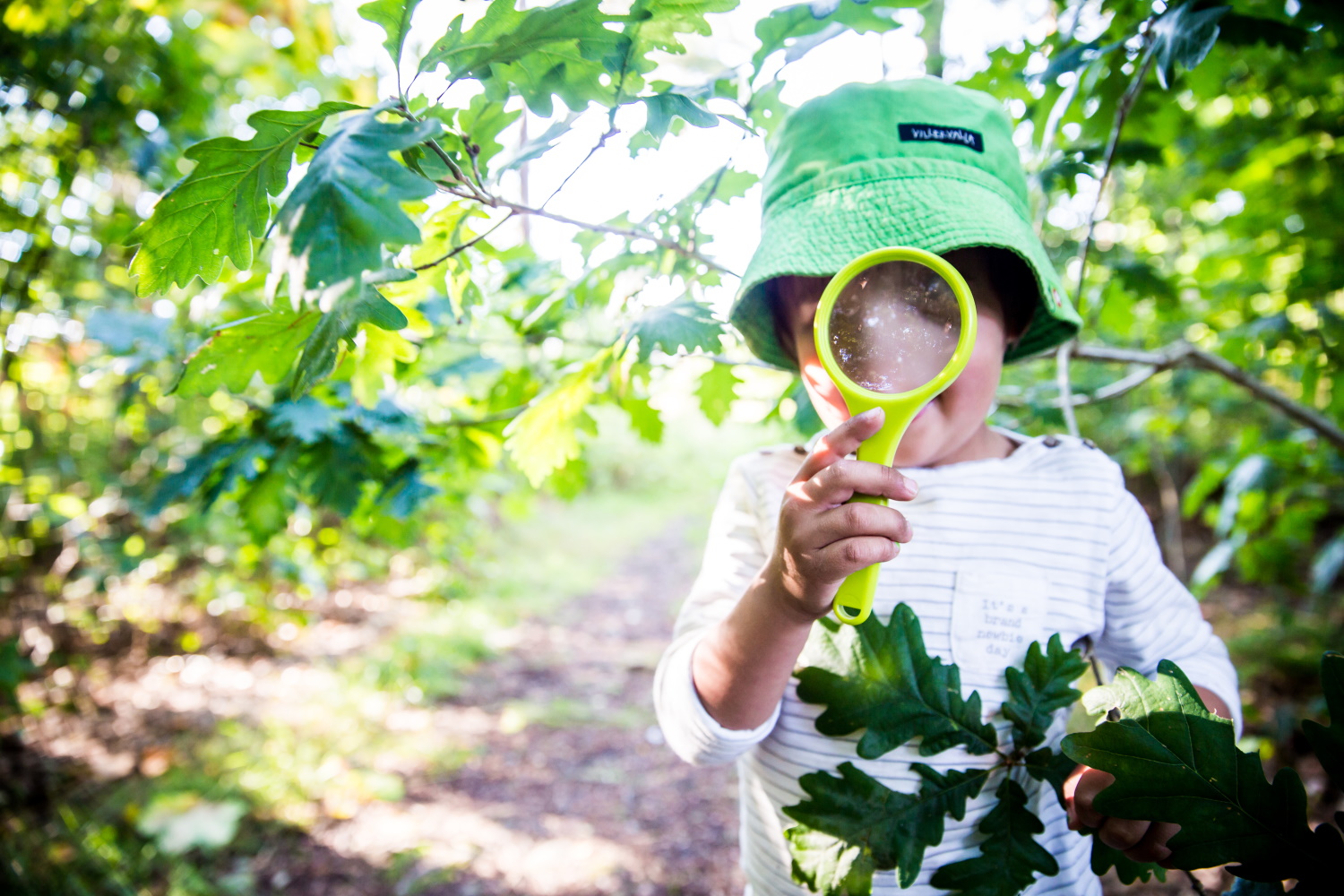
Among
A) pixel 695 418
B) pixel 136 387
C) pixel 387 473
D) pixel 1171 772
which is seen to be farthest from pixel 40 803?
pixel 695 418

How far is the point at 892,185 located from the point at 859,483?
0.48m

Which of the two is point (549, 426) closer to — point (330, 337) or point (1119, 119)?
point (330, 337)

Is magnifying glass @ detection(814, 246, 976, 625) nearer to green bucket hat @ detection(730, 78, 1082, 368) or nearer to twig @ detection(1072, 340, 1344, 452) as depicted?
green bucket hat @ detection(730, 78, 1082, 368)

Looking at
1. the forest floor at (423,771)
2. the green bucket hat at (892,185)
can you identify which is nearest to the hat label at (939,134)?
the green bucket hat at (892,185)

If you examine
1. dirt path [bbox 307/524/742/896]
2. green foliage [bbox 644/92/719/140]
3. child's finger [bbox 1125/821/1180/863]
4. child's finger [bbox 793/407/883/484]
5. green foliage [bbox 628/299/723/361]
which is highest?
green foliage [bbox 644/92/719/140]

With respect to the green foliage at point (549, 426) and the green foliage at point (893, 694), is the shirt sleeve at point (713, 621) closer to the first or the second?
the green foliage at point (893, 694)

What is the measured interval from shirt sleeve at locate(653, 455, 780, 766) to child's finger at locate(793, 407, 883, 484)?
337mm

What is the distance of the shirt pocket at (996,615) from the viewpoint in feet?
3.37

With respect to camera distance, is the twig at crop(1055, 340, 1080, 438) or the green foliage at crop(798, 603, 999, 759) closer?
the green foliage at crop(798, 603, 999, 759)

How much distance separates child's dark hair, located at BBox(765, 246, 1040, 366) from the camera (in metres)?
1.01

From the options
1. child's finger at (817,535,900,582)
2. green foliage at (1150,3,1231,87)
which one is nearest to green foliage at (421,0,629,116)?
child's finger at (817,535,900,582)

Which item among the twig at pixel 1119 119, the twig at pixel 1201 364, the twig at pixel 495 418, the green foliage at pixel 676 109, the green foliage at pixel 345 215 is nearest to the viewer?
the green foliage at pixel 345 215

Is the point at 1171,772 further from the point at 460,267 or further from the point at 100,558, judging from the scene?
the point at 100,558

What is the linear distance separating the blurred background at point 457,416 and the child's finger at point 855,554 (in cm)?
47
